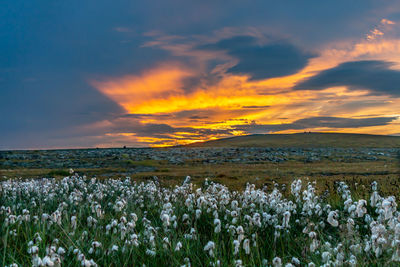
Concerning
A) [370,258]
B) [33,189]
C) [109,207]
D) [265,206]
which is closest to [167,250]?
[370,258]

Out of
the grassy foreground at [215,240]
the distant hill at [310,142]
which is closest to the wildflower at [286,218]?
the grassy foreground at [215,240]

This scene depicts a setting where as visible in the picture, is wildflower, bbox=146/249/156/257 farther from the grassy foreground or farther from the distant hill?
the distant hill

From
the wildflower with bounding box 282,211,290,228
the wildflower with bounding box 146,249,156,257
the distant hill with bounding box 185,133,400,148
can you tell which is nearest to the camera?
the wildflower with bounding box 146,249,156,257

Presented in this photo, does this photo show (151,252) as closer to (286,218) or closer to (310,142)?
(286,218)

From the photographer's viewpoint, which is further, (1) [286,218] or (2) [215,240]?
(2) [215,240]

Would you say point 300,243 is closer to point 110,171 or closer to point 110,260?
point 110,260

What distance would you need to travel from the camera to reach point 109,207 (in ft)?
38.3

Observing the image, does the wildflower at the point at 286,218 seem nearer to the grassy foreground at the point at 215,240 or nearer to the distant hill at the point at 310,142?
the grassy foreground at the point at 215,240

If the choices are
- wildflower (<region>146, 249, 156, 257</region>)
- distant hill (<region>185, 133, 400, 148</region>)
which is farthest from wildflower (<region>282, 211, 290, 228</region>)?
distant hill (<region>185, 133, 400, 148</region>)

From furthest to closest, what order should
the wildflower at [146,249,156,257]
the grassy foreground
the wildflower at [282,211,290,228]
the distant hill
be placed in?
1. the distant hill
2. the wildflower at [282,211,290,228]
3. the wildflower at [146,249,156,257]
4. the grassy foreground

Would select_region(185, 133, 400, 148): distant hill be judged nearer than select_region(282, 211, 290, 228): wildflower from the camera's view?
No

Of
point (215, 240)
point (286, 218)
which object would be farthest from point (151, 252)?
point (286, 218)

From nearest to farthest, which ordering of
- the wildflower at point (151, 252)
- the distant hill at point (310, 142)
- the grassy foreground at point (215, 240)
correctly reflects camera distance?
the grassy foreground at point (215, 240) < the wildflower at point (151, 252) < the distant hill at point (310, 142)

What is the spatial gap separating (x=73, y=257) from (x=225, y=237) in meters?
3.19
